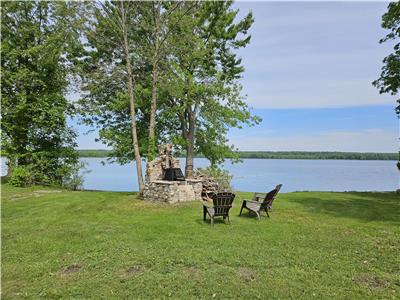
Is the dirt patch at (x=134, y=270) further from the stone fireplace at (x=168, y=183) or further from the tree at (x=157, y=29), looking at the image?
the tree at (x=157, y=29)

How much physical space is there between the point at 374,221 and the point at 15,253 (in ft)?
28.0

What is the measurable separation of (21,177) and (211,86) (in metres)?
11.2

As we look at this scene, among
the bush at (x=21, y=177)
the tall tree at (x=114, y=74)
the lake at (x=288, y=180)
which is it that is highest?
the tall tree at (x=114, y=74)

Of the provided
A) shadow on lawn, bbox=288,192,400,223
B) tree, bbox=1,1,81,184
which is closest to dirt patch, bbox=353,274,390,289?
shadow on lawn, bbox=288,192,400,223

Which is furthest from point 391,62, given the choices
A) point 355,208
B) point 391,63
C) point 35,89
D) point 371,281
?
point 35,89

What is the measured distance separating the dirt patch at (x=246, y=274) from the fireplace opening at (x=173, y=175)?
7.62 metres

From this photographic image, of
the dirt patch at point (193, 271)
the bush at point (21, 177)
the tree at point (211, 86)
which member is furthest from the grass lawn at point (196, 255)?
the tree at point (211, 86)

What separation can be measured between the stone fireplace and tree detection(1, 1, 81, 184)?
24.8 feet

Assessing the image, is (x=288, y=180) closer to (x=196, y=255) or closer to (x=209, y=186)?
(x=209, y=186)

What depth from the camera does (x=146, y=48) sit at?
48.0 feet

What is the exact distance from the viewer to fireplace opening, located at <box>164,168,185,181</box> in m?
12.2

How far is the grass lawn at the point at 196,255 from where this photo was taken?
4.11 m

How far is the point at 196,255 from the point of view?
529 centimetres

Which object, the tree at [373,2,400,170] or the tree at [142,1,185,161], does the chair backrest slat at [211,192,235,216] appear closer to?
the tree at [142,1,185,161]
